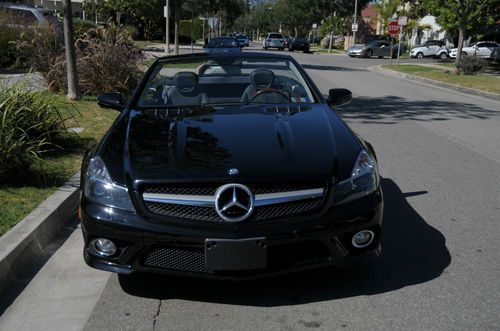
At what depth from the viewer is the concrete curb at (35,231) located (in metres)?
3.79

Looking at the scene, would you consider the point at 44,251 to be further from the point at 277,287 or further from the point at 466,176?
the point at 466,176

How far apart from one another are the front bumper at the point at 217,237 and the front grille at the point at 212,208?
0.05 meters

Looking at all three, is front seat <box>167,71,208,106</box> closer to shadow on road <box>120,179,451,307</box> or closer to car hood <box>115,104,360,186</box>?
car hood <box>115,104,360,186</box>

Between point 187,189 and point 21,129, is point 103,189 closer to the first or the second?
point 187,189

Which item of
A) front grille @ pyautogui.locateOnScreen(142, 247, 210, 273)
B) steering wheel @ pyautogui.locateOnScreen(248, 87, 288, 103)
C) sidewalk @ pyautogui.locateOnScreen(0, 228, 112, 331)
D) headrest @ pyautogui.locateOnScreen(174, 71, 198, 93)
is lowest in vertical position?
sidewalk @ pyautogui.locateOnScreen(0, 228, 112, 331)

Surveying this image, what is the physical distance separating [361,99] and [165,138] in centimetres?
1132

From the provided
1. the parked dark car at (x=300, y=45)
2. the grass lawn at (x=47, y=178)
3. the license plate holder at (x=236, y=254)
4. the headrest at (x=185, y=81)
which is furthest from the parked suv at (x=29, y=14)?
the parked dark car at (x=300, y=45)

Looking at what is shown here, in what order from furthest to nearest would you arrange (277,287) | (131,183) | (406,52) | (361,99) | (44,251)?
(406,52) < (361,99) < (44,251) < (277,287) < (131,183)

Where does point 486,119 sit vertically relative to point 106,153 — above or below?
below

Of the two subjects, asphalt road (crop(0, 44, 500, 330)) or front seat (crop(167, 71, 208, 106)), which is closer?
asphalt road (crop(0, 44, 500, 330))

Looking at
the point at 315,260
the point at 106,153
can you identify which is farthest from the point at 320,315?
Answer: the point at 106,153

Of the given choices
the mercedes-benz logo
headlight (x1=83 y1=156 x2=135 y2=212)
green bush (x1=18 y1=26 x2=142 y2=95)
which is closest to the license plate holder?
the mercedes-benz logo

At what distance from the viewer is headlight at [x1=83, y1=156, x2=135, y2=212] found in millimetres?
3279

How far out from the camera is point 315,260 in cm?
334
